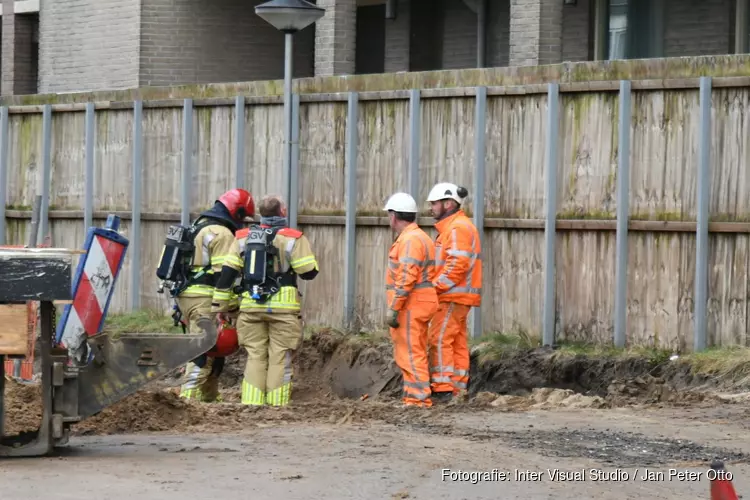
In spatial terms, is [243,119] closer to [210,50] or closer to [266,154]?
[266,154]

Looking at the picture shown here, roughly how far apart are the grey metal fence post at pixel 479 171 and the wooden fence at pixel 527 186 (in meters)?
0.02

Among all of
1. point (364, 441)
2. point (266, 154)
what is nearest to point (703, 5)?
point (266, 154)

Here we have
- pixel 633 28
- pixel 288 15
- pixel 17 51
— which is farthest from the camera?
pixel 17 51

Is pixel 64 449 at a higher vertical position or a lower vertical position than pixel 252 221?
lower

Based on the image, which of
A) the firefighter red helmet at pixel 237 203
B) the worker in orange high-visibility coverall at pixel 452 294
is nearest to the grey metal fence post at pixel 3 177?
the firefighter red helmet at pixel 237 203

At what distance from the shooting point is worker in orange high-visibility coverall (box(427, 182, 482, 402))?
1273 centimetres

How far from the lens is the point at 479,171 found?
1437cm

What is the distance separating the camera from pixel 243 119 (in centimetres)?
1659

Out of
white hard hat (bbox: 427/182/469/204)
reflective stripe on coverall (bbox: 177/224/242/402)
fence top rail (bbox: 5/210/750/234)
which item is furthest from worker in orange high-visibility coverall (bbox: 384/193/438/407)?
fence top rail (bbox: 5/210/750/234)

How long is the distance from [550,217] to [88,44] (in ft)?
44.1

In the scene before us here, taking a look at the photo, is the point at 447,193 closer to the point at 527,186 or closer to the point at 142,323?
the point at 527,186

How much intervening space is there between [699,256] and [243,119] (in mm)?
5936

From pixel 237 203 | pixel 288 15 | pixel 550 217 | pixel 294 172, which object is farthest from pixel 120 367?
pixel 294 172

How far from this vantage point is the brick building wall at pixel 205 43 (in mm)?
23703
